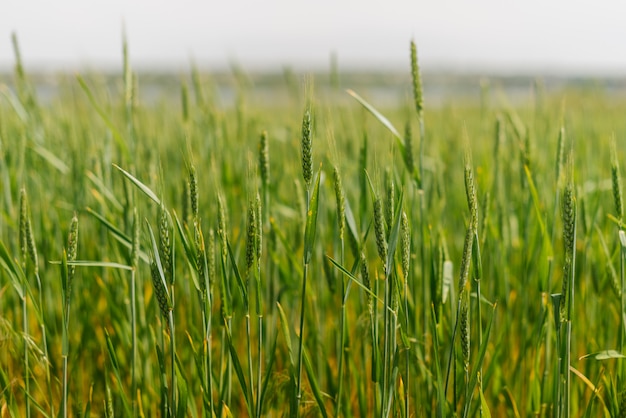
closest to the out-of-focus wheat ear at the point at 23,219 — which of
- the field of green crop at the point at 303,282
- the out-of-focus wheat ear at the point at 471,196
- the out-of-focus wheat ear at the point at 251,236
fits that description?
the field of green crop at the point at 303,282

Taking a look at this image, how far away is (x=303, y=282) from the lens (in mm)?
821

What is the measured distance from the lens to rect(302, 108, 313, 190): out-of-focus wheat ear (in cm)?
86

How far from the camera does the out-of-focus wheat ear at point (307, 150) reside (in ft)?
2.82

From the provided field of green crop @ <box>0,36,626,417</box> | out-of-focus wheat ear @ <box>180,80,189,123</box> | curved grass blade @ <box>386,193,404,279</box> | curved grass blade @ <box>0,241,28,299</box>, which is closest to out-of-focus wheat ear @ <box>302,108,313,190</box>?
field of green crop @ <box>0,36,626,417</box>

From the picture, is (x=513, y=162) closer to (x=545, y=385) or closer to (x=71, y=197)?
(x=545, y=385)

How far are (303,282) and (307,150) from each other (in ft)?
0.59

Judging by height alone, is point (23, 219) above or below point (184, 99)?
below

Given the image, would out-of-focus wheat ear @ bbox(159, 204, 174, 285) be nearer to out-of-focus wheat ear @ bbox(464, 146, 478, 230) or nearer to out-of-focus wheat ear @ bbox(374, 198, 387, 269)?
out-of-focus wheat ear @ bbox(374, 198, 387, 269)

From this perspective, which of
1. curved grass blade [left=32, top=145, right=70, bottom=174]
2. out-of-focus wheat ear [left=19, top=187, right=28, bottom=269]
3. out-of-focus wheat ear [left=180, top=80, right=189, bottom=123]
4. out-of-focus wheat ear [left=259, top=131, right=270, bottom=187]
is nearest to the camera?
out-of-focus wheat ear [left=19, top=187, right=28, bottom=269]

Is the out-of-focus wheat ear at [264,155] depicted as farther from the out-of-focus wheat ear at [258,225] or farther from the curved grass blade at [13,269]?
the curved grass blade at [13,269]

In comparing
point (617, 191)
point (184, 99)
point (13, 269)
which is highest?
point (184, 99)

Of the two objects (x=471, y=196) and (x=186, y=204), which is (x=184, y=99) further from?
(x=471, y=196)

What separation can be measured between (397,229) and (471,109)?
701cm

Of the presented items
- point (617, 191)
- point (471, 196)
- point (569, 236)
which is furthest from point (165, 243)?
point (617, 191)
